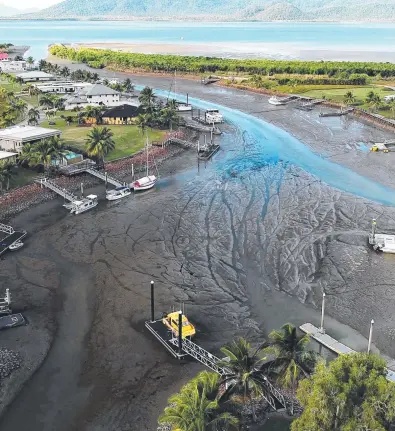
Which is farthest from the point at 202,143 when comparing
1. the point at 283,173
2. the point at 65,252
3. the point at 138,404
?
the point at 138,404

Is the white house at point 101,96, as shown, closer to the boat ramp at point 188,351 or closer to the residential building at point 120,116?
the residential building at point 120,116

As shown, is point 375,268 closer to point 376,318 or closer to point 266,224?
point 376,318

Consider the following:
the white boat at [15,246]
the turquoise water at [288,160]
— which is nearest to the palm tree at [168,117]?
the turquoise water at [288,160]

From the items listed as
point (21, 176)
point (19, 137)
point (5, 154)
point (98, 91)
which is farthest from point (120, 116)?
point (21, 176)

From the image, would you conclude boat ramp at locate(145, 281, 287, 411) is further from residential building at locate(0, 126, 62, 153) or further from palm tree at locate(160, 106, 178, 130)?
palm tree at locate(160, 106, 178, 130)

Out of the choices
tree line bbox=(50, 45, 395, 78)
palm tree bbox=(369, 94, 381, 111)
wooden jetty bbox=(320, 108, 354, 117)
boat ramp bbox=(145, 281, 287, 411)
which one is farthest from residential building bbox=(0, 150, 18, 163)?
tree line bbox=(50, 45, 395, 78)

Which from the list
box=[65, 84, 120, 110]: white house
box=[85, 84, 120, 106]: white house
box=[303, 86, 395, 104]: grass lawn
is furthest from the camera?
box=[303, 86, 395, 104]: grass lawn
